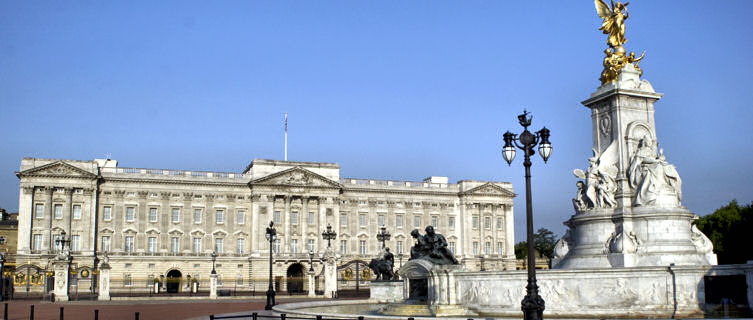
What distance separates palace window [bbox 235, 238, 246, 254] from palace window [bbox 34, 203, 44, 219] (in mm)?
19724

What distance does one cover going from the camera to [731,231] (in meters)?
49.9

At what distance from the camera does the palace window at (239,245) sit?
79750mm

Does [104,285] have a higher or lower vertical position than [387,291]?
lower

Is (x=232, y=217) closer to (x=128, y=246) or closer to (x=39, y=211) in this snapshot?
(x=128, y=246)

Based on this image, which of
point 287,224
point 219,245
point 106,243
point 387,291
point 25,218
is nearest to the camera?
point 387,291

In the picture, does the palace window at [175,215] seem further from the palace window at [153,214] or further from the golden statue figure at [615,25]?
the golden statue figure at [615,25]

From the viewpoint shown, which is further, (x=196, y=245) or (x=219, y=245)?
(x=219, y=245)

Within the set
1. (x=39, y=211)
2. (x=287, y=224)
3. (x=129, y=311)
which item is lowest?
(x=129, y=311)

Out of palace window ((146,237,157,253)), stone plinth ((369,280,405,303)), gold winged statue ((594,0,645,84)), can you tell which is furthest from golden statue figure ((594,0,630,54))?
palace window ((146,237,157,253))

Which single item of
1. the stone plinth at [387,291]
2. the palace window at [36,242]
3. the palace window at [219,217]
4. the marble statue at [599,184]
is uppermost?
the palace window at [219,217]

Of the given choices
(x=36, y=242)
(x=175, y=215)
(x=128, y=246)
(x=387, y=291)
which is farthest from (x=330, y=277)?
(x=36, y=242)

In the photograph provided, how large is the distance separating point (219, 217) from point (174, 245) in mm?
5583

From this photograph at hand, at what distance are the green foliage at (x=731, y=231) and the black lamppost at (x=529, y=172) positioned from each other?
118 feet

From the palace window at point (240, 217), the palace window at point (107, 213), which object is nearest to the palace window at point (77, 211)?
the palace window at point (107, 213)
